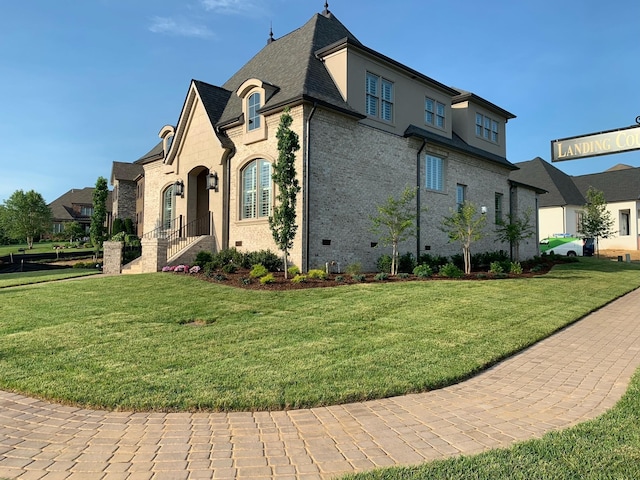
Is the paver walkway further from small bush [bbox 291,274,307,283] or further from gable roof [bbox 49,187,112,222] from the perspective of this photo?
gable roof [bbox 49,187,112,222]

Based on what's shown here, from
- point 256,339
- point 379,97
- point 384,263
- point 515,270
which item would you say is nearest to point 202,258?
point 384,263

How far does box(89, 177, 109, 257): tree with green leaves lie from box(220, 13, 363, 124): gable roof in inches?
642

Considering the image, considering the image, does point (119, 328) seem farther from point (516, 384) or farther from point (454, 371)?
point (516, 384)

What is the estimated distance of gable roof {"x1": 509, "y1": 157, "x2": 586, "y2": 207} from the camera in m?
43.6

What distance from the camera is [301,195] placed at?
15227mm

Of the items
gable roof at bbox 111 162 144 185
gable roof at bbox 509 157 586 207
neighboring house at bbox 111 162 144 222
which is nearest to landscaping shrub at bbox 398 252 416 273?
gable roof at bbox 509 157 586 207

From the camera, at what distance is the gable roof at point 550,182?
4362 cm

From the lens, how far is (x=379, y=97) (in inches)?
725

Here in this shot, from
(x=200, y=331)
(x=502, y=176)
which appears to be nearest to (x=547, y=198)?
(x=502, y=176)

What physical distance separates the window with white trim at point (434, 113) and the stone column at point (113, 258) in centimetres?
1569

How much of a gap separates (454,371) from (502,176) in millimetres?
23338

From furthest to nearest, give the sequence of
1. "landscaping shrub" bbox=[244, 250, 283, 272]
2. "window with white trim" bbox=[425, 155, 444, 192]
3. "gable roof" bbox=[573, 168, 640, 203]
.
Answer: "gable roof" bbox=[573, 168, 640, 203] → "window with white trim" bbox=[425, 155, 444, 192] → "landscaping shrub" bbox=[244, 250, 283, 272]

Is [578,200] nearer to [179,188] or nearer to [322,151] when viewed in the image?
[322,151]

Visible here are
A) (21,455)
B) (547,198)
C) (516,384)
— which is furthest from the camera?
(547,198)
